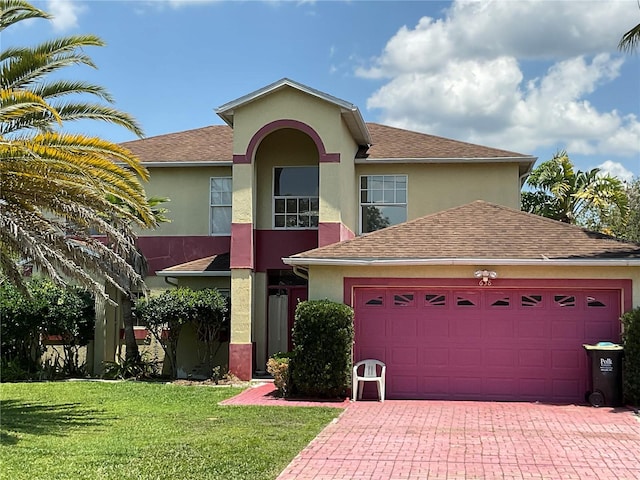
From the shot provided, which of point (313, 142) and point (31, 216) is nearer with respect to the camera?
point (31, 216)

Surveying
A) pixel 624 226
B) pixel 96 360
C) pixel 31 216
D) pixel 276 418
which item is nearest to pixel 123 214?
pixel 31 216

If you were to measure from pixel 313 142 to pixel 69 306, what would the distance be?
7.59 meters

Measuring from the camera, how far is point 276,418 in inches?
504

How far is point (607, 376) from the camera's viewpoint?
47.6ft

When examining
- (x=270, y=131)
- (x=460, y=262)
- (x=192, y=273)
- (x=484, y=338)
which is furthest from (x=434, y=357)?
(x=192, y=273)

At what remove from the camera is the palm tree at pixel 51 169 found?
10.9 metres

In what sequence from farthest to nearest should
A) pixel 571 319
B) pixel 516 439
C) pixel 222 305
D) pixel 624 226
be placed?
pixel 624 226 → pixel 222 305 → pixel 571 319 → pixel 516 439

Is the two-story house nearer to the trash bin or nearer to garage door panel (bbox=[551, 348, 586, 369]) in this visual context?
garage door panel (bbox=[551, 348, 586, 369])

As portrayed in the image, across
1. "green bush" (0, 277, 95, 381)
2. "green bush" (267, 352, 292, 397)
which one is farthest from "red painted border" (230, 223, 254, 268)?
"green bush" (0, 277, 95, 381)

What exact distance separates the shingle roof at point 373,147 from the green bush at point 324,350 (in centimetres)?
661

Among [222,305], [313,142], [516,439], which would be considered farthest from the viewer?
[313,142]

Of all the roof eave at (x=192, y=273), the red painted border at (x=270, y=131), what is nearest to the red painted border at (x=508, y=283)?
the red painted border at (x=270, y=131)

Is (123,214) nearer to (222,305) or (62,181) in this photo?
(62,181)

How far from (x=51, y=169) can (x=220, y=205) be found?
975 cm
